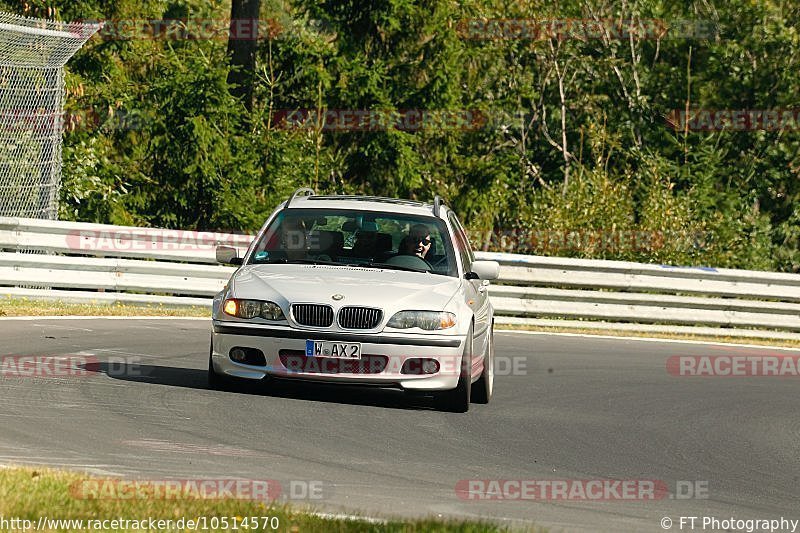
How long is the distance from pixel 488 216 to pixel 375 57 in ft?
12.7

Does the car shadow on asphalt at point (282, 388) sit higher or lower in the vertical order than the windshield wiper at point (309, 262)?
lower

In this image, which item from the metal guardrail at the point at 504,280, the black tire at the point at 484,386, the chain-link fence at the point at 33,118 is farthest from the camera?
the chain-link fence at the point at 33,118

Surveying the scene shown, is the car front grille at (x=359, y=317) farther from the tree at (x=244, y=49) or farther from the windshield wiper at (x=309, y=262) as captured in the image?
the tree at (x=244, y=49)

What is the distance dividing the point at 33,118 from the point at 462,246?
9.06 meters

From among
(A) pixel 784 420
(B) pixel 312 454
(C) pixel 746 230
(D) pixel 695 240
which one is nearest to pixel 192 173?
(D) pixel 695 240

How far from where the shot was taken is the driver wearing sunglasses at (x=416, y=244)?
473 inches

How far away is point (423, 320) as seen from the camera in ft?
35.7

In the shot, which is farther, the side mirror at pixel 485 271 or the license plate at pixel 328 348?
the side mirror at pixel 485 271

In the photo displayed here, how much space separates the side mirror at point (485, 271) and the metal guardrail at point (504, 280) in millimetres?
7966

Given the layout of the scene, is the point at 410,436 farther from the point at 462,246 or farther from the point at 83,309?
the point at 83,309

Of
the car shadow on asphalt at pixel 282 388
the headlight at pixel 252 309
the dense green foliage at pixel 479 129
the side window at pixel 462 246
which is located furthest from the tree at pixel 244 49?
the headlight at pixel 252 309

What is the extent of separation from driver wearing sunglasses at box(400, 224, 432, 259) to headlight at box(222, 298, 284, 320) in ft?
5.06

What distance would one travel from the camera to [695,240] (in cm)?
2525

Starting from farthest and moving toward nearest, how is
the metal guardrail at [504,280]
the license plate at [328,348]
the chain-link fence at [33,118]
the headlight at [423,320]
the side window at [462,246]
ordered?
1. the chain-link fence at [33,118]
2. the metal guardrail at [504,280]
3. the side window at [462,246]
4. the headlight at [423,320]
5. the license plate at [328,348]
